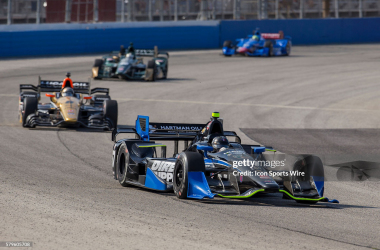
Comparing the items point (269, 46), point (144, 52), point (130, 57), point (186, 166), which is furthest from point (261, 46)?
point (186, 166)

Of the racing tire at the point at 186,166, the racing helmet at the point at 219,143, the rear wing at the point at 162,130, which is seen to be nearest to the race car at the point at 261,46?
the rear wing at the point at 162,130

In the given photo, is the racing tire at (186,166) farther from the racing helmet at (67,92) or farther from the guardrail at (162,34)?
the guardrail at (162,34)

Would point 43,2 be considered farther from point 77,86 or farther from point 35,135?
point 35,135

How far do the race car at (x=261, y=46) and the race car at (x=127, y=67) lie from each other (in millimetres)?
10257

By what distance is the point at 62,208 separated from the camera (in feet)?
25.7

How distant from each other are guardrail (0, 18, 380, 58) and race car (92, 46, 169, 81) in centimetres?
802

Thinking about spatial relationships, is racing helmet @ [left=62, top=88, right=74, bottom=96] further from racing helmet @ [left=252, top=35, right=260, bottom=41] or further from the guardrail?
racing helmet @ [left=252, top=35, right=260, bottom=41]

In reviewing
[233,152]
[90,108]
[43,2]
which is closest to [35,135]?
[90,108]

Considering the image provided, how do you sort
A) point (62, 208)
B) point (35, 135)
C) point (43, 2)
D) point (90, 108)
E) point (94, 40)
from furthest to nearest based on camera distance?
point (94, 40) → point (43, 2) → point (90, 108) → point (35, 135) → point (62, 208)

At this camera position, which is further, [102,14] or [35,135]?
[102,14]

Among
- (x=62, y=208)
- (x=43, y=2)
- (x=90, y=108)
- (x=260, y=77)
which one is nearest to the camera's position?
(x=62, y=208)

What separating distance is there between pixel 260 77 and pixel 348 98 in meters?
5.94

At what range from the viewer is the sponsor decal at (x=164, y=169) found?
9.20 meters

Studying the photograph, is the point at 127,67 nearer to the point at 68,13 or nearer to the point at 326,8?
the point at 68,13
